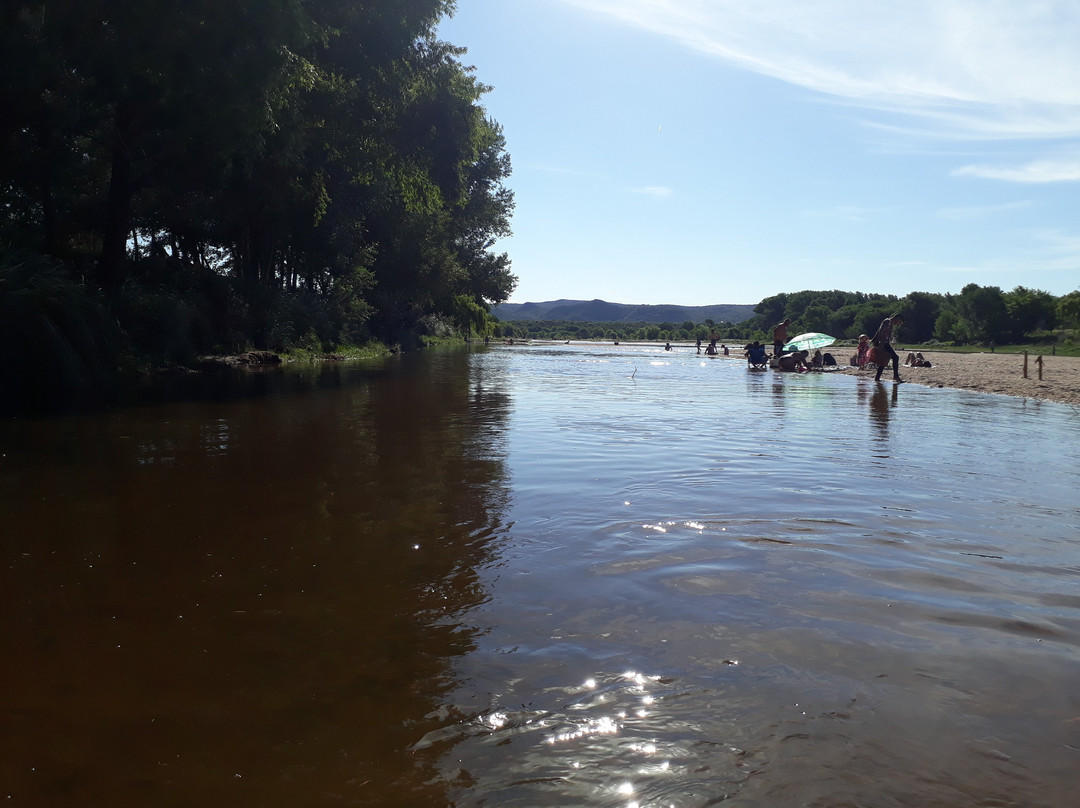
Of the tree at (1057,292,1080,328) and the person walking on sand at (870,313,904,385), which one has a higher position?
the tree at (1057,292,1080,328)

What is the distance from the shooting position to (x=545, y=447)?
9.79 metres

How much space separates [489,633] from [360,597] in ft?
2.93

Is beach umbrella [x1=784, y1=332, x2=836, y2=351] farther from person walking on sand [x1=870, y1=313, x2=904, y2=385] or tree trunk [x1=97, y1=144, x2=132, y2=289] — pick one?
tree trunk [x1=97, y1=144, x2=132, y2=289]

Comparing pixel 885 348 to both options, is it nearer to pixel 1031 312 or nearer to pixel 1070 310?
pixel 1070 310

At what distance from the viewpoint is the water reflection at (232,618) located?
2650mm

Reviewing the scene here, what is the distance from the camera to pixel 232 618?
390 centimetres

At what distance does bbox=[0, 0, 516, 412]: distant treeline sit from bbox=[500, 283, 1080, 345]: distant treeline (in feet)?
119

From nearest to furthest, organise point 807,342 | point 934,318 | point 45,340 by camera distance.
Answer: point 45,340
point 807,342
point 934,318

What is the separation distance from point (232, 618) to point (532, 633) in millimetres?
1536

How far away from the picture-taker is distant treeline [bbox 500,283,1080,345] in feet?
278

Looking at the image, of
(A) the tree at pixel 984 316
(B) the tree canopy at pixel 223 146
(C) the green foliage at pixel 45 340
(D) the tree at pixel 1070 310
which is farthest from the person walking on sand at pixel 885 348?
(A) the tree at pixel 984 316

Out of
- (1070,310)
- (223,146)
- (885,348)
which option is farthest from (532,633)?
(1070,310)

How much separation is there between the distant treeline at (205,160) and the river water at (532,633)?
10.00 metres

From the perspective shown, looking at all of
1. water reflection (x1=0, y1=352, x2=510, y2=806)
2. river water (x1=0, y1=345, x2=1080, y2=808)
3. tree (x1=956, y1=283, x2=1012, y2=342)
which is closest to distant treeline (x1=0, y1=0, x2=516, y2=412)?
water reflection (x1=0, y1=352, x2=510, y2=806)
